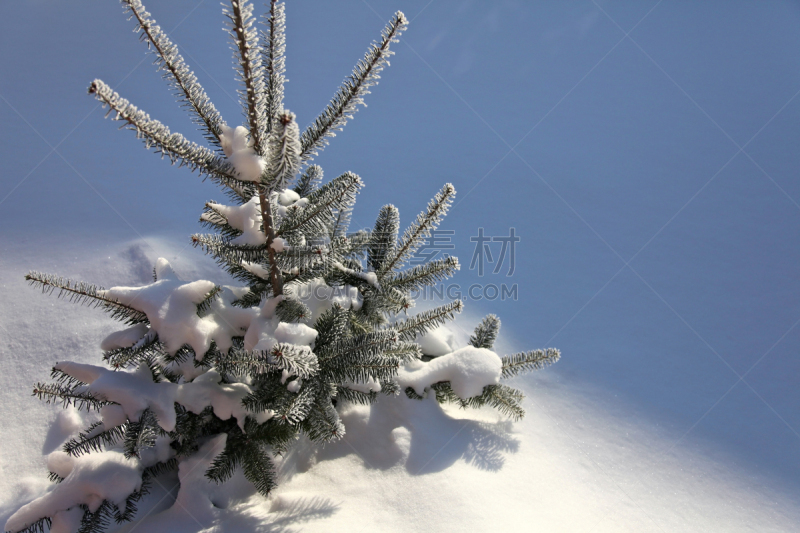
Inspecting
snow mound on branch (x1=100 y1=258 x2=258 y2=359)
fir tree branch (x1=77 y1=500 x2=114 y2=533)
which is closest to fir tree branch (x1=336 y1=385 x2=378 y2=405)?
snow mound on branch (x1=100 y1=258 x2=258 y2=359)

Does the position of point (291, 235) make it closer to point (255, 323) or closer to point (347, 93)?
point (255, 323)

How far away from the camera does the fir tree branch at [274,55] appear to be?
958 millimetres

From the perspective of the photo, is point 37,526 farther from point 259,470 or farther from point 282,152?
point 282,152

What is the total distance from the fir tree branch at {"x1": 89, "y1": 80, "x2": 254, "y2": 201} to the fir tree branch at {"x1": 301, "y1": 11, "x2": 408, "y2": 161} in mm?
189

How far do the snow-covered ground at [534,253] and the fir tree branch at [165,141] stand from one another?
0.83 meters

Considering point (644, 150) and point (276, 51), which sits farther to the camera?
→ point (644, 150)

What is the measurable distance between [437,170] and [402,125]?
505 millimetres

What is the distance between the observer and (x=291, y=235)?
3.94ft

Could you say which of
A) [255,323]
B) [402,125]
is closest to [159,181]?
[402,125]

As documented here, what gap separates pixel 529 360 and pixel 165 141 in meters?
1.23

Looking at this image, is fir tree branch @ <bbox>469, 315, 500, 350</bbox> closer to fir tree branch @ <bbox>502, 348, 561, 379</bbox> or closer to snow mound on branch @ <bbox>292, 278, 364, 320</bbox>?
fir tree branch @ <bbox>502, 348, 561, 379</bbox>

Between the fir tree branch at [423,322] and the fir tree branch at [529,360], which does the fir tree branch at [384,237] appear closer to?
the fir tree branch at [423,322]

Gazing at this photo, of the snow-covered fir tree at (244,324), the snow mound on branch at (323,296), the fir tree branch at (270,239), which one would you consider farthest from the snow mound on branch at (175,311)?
the snow mound on branch at (323,296)

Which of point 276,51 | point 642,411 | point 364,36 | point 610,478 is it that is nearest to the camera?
point 276,51
